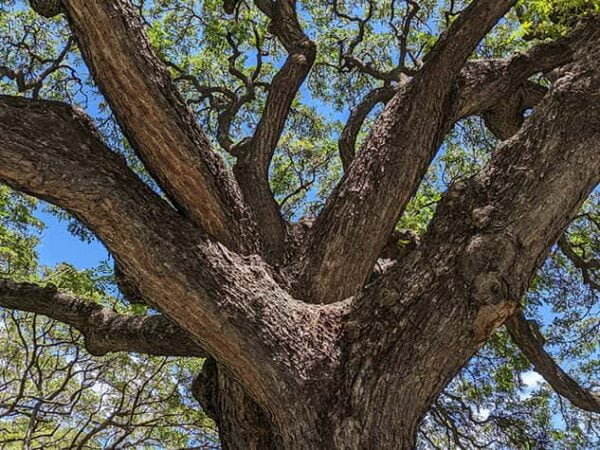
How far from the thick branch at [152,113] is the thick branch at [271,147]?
0.79 meters

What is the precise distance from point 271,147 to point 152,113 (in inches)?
64.7

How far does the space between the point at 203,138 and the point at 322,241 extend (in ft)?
2.87

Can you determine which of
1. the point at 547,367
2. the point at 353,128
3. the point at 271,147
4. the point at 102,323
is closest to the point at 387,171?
the point at 271,147

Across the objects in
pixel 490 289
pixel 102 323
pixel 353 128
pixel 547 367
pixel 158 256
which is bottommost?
pixel 490 289

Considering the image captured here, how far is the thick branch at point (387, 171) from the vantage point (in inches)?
131

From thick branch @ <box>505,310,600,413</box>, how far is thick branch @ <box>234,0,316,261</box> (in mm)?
1849

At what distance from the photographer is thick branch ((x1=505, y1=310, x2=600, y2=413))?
14.2 feet

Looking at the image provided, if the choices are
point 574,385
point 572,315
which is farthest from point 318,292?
point 572,315

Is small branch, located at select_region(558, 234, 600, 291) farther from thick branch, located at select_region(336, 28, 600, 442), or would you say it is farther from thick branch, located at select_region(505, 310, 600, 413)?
thick branch, located at select_region(336, 28, 600, 442)

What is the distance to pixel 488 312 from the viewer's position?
2.47 metres

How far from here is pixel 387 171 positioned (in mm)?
3447

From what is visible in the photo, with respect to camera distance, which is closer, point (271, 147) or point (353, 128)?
point (271, 147)

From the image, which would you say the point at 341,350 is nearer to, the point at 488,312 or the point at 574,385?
the point at 488,312

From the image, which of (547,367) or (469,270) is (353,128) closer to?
(547,367)
